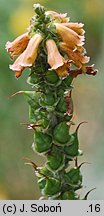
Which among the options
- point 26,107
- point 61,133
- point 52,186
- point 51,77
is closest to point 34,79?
point 51,77

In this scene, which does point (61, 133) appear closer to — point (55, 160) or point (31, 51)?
point (55, 160)

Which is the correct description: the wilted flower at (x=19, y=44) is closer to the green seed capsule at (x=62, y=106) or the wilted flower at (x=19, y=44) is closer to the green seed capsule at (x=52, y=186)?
the green seed capsule at (x=62, y=106)

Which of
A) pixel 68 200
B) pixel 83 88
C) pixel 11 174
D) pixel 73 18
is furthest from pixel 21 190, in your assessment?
pixel 68 200

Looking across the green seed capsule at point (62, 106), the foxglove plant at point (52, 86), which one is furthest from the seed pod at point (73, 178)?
the green seed capsule at point (62, 106)

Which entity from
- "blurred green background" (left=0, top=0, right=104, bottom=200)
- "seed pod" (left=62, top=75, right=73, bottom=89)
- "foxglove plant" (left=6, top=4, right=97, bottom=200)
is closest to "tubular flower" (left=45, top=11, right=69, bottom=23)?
"foxglove plant" (left=6, top=4, right=97, bottom=200)

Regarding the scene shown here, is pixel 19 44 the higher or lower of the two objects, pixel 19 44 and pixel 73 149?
the higher

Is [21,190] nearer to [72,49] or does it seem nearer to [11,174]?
[11,174]
